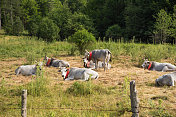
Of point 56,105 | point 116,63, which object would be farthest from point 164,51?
point 56,105

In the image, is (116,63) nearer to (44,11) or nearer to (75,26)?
(75,26)

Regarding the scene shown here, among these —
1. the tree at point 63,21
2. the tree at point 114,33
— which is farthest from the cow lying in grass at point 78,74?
the tree at point 63,21

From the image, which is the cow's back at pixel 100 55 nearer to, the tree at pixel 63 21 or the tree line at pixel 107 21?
the tree line at pixel 107 21

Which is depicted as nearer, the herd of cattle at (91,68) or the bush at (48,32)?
the herd of cattle at (91,68)

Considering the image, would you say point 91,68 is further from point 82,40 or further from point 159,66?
point 82,40

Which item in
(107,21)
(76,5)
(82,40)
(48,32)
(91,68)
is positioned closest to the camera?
(91,68)

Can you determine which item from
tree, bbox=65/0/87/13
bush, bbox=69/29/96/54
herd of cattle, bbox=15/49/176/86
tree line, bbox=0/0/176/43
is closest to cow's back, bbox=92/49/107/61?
herd of cattle, bbox=15/49/176/86

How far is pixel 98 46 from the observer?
1842 cm

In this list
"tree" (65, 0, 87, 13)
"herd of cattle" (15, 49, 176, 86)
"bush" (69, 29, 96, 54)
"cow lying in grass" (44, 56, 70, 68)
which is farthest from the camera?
"tree" (65, 0, 87, 13)

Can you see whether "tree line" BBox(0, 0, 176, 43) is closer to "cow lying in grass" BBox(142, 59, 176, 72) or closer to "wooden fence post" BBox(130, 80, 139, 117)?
"cow lying in grass" BBox(142, 59, 176, 72)

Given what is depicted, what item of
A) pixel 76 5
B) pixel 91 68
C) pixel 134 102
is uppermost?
pixel 76 5

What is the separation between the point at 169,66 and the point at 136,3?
31.4m

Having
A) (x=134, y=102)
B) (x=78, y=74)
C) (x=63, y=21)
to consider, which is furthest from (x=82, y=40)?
(x=63, y=21)

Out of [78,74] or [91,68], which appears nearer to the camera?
[78,74]
